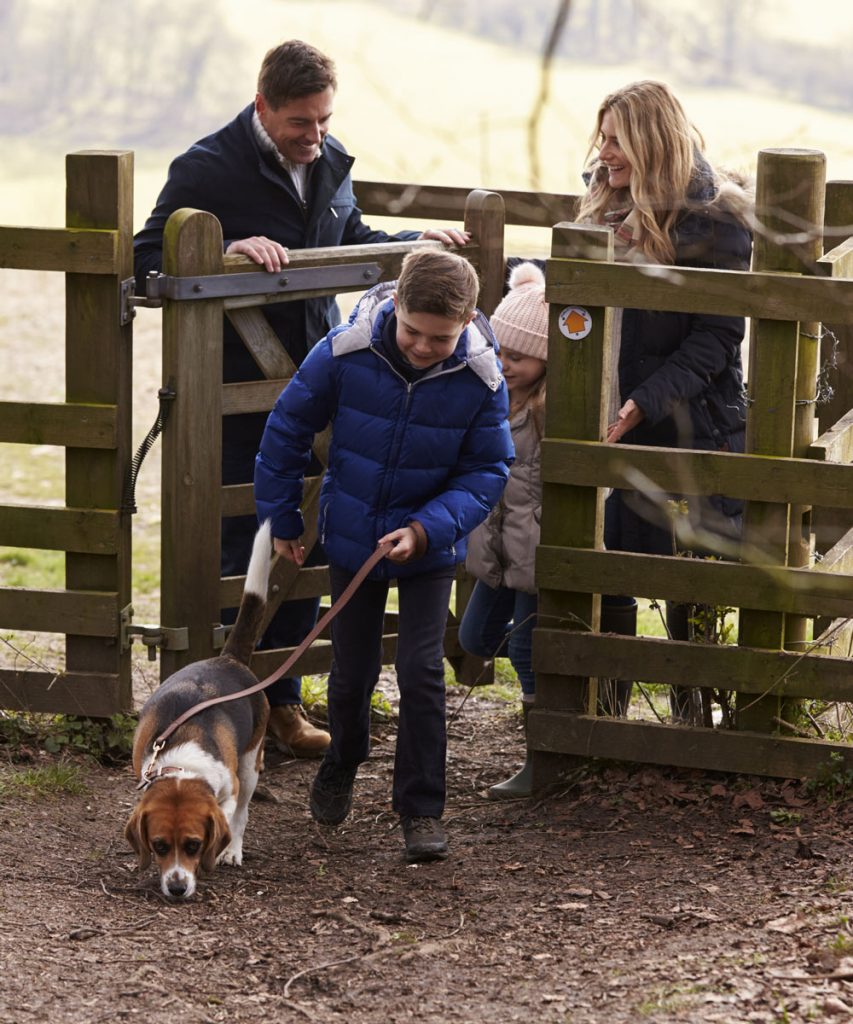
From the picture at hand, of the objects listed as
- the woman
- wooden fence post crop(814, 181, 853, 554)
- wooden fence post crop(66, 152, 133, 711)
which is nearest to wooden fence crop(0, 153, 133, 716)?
wooden fence post crop(66, 152, 133, 711)

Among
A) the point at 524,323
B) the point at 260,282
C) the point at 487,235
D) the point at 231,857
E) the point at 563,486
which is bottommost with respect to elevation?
the point at 231,857

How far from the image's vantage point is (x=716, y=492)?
4.79m

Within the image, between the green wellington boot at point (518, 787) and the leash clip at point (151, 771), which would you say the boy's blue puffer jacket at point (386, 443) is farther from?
the green wellington boot at point (518, 787)

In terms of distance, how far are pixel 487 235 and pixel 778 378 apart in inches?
67.4

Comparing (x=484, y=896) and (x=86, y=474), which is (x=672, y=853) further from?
(x=86, y=474)

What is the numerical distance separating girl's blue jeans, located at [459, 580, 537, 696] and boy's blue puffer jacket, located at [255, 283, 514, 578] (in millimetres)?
791

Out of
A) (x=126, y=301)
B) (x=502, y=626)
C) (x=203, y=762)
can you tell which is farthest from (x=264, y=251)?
(x=203, y=762)

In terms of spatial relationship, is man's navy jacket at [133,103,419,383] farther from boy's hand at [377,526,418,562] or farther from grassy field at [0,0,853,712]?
boy's hand at [377,526,418,562]

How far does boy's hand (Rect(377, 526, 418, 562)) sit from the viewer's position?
4406 millimetres

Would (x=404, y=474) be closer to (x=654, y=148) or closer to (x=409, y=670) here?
(x=409, y=670)

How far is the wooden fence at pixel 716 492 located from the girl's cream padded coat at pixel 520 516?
0.26 metres

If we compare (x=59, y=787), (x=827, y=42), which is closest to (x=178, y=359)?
(x=59, y=787)

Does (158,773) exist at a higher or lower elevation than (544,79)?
lower

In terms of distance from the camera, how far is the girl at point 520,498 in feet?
17.1
